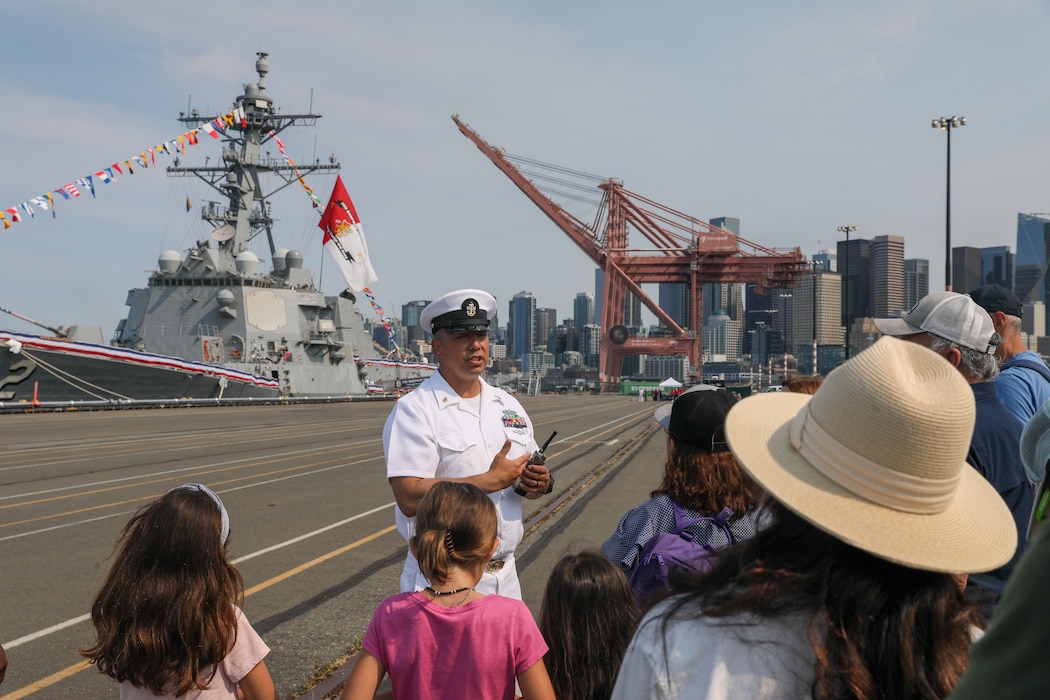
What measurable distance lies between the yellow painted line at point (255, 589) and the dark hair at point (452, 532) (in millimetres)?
3117

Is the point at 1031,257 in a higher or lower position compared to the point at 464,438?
higher

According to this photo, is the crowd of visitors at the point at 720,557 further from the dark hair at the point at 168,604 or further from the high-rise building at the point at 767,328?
the high-rise building at the point at 767,328

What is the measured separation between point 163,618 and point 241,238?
43.7 metres

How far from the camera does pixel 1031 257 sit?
4382 inches

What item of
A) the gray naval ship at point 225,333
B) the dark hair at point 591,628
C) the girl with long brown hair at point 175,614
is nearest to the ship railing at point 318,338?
the gray naval ship at point 225,333

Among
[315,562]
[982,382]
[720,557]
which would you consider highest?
[982,382]

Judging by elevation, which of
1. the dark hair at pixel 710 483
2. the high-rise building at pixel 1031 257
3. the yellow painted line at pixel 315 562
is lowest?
the yellow painted line at pixel 315 562

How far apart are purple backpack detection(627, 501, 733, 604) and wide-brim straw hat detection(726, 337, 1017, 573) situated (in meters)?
1.25

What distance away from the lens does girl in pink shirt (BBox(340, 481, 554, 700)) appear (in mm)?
2498

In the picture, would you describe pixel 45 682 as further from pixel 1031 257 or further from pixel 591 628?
pixel 1031 257

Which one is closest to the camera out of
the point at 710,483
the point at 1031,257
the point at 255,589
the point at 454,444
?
the point at 710,483

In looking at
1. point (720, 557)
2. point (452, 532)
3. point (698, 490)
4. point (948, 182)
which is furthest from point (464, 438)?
point (948, 182)

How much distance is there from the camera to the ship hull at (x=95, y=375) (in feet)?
96.4

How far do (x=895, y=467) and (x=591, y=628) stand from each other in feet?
5.33
